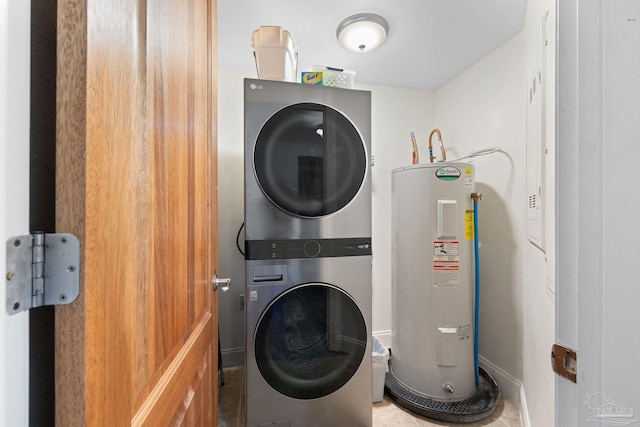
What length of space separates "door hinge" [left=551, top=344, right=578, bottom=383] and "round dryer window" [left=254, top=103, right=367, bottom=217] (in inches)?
38.0

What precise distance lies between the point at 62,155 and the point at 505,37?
229cm

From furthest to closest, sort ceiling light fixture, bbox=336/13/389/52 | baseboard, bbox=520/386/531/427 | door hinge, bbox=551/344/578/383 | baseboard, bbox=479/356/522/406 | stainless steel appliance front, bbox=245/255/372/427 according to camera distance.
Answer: baseboard, bbox=479/356/522/406
ceiling light fixture, bbox=336/13/389/52
baseboard, bbox=520/386/531/427
stainless steel appliance front, bbox=245/255/372/427
door hinge, bbox=551/344/578/383

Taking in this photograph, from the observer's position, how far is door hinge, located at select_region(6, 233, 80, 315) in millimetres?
265

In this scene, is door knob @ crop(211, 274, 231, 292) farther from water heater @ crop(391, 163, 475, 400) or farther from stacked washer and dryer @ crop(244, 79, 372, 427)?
water heater @ crop(391, 163, 475, 400)

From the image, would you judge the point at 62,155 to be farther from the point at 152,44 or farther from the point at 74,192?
the point at 152,44

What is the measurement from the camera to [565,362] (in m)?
0.42

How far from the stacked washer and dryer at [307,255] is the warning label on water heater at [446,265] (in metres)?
0.51

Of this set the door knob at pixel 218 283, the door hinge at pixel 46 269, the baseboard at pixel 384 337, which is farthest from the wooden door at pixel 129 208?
the baseboard at pixel 384 337

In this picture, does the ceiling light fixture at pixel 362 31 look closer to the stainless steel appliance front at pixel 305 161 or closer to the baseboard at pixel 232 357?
the stainless steel appliance front at pixel 305 161

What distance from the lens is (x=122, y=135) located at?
37 centimetres

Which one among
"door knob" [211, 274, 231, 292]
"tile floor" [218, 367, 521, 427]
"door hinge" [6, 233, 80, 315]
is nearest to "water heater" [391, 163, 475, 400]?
"tile floor" [218, 367, 521, 427]

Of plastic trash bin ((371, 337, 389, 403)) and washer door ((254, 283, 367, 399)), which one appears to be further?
plastic trash bin ((371, 337, 389, 403))

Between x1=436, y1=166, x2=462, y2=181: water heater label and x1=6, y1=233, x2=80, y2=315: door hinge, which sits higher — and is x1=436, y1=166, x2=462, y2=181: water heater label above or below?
above

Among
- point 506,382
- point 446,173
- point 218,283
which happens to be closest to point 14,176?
point 218,283
